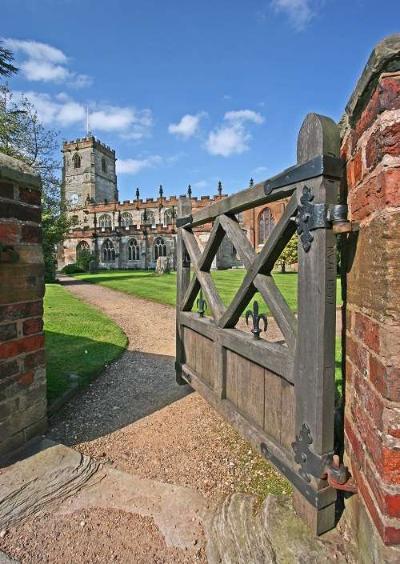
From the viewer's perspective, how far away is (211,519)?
177 centimetres

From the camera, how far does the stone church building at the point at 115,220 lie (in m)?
40.5

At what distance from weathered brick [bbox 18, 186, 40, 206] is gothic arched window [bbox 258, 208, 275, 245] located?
38.8m

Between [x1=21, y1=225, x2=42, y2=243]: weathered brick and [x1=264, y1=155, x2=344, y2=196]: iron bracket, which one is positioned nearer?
[x1=264, y1=155, x2=344, y2=196]: iron bracket

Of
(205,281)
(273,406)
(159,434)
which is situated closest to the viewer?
(273,406)

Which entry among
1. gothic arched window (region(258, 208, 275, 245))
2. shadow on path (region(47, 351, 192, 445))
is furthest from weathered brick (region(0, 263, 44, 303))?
gothic arched window (region(258, 208, 275, 245))

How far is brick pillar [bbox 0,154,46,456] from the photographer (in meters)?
2.27

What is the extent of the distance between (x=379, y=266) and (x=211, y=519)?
159cm

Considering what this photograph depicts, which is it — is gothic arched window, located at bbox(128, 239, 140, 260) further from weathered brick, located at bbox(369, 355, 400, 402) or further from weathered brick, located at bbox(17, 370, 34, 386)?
weathered brick, located at bbox(369, 355, 400, 402)

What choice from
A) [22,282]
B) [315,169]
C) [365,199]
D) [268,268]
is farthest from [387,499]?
[22,282]

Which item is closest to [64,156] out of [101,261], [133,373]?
[101,261]

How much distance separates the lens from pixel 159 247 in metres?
42.2

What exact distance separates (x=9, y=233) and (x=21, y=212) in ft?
0.62

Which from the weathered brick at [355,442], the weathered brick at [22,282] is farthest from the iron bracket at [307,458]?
the weathered brick at [22,282]

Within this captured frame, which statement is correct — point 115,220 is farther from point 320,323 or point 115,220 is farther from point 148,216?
point 320,323
